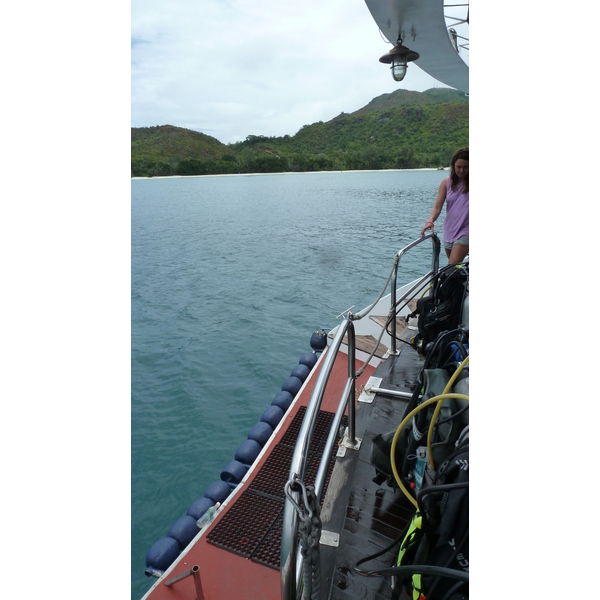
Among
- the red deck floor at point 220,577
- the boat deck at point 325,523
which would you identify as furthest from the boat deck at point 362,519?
the red deck floor at point 220,577

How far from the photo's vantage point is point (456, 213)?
379 centimetres

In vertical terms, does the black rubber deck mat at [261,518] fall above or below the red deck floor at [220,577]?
above

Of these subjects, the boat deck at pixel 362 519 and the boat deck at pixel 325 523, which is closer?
the boat deck at pixel 362 519

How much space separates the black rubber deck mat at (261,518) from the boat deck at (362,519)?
25.3 inches

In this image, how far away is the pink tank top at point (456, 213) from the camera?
145 inches

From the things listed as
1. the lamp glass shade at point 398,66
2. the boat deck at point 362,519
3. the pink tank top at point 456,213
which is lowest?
the boat deck at point 362,519

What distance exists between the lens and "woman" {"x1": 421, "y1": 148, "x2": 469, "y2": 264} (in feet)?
11.9

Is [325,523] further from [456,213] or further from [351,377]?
[456,213]

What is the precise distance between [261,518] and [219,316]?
395 inches

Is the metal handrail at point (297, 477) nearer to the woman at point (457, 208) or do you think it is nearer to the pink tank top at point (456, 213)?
the woman at point (457, 208)

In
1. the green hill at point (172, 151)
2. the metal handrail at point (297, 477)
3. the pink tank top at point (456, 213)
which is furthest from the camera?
the green hill at point (172, 151)
